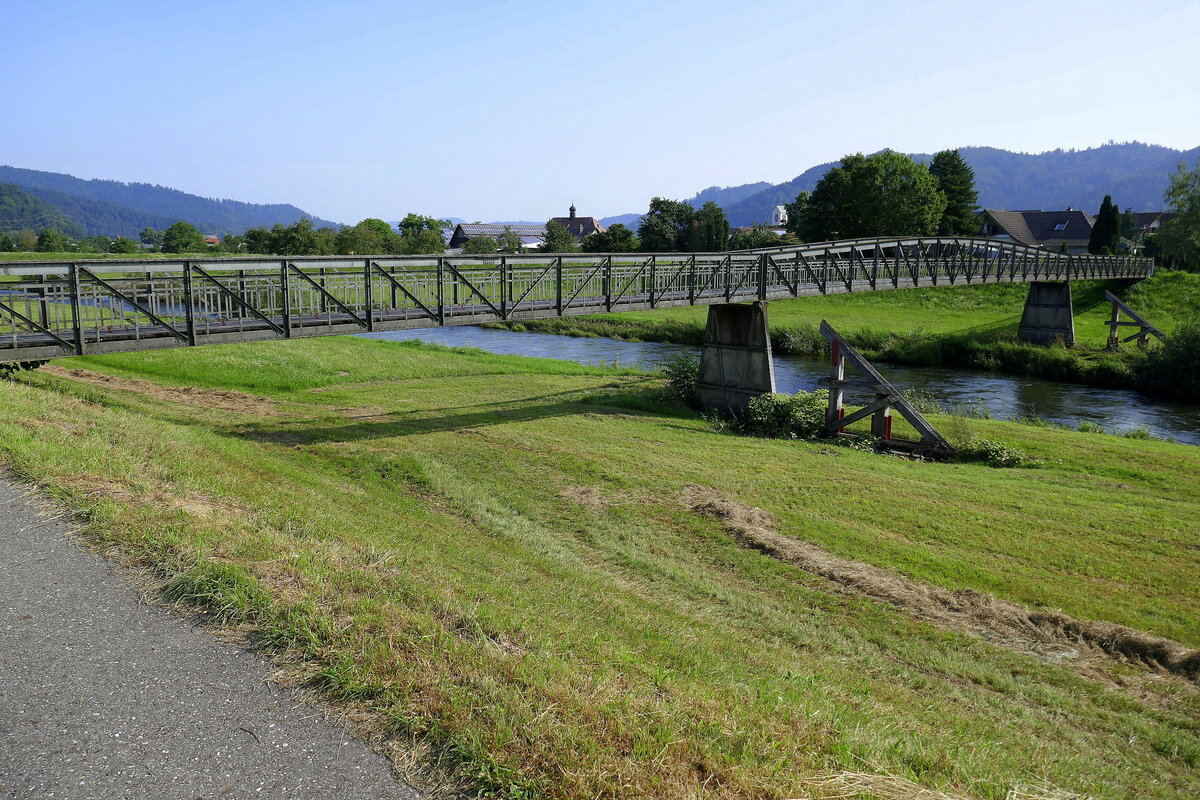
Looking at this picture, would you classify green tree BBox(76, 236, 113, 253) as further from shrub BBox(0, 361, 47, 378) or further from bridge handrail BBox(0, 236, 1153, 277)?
bridge handrail BBox(0, 236, 1153, 277)

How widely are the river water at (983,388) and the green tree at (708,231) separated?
1957 inches

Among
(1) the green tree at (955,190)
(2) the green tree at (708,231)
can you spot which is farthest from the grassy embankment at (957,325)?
(2) the green tree at (708,231)

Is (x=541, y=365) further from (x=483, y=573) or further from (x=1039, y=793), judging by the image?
(x=1039, y=793)

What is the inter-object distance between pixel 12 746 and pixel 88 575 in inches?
90.7

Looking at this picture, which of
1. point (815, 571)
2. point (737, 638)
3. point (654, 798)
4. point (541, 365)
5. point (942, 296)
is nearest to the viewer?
point (654, 798)

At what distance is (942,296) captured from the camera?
6262 centimetres

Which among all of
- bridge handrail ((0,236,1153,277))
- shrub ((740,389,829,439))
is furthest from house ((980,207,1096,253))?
shrub ((740,389,829,439))

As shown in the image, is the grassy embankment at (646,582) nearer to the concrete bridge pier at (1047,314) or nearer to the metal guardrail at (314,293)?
the metal guardrail at (314,293)

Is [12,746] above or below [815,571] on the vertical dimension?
above

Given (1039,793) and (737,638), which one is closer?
(1039,793)

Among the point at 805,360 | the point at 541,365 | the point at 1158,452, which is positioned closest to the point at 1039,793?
the point at 1158,452

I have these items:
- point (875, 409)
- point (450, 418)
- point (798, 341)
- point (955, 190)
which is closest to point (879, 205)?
point (955, 190)

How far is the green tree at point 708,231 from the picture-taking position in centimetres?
9631

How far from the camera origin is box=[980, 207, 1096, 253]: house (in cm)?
10188
